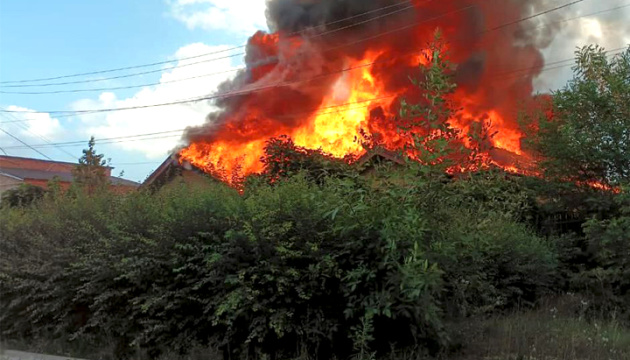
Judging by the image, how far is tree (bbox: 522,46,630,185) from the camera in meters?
9.56

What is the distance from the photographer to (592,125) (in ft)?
32.6

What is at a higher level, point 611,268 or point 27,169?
point 27,169

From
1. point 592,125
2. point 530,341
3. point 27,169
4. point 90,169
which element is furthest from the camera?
point 27,169

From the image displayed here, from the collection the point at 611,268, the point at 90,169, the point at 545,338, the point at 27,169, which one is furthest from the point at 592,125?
the point at 27,169

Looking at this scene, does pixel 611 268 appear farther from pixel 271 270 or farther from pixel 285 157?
pixel 285 157

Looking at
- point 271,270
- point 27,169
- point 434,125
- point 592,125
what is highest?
point 27,169

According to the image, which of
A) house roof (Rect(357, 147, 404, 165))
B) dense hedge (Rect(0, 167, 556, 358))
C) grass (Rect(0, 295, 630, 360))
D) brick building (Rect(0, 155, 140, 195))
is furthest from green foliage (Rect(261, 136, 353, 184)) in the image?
brick building (Rect(0, 155, 140, 195))

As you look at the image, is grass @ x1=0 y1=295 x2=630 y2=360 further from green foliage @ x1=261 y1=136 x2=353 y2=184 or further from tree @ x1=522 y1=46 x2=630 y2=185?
green foliage @ x1=261 y1=136 x2=353 y2=184

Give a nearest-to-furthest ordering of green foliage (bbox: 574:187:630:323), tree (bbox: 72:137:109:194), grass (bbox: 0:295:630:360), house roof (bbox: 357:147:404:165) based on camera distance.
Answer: grass (bbox: 0:295:630:360), house roof (bbox: 357:147:404:165), green foliage (bbox: 574:187:630:323), tree (bbox: 72:137:109:194)

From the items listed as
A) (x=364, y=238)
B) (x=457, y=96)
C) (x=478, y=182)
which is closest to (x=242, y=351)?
(x=364, y=238)

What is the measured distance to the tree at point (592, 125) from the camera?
9.56 metres

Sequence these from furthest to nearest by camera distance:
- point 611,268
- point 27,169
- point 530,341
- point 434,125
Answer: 1. point 27,169
2. point 611,268
3. point 530,341
4. point 434,125

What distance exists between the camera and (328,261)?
555cm

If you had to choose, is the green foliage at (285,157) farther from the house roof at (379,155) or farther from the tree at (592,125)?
the house roof at (379,155)
